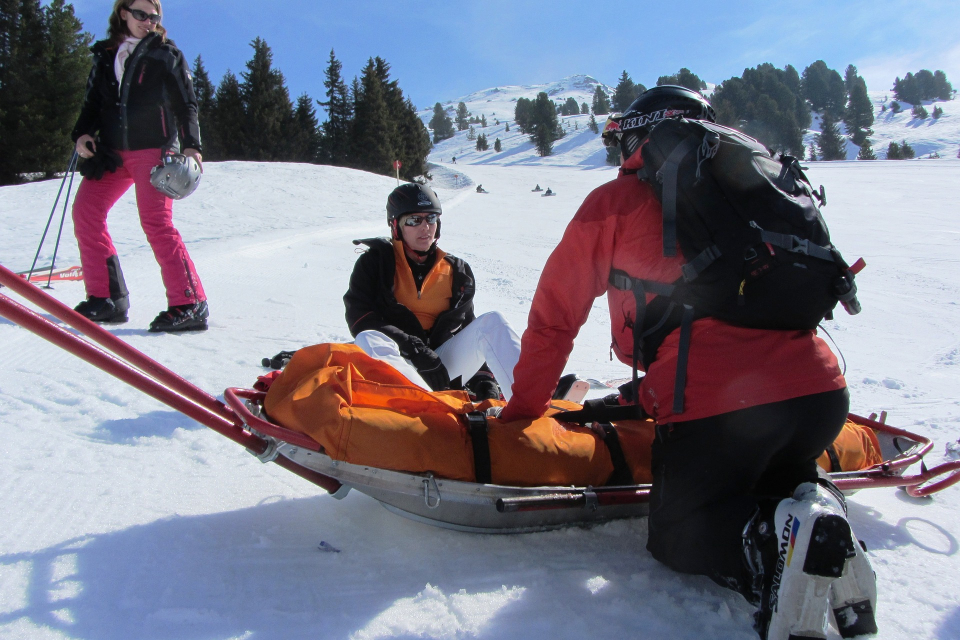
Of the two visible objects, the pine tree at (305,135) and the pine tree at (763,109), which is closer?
the pine tree at (305,135)

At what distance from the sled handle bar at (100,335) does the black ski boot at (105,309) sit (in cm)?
259

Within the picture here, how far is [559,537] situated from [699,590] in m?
0.44

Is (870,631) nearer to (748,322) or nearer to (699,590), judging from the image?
(699,590)

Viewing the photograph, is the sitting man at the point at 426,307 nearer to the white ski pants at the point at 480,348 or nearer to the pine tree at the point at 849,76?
the white ski pants at the point at 480,348

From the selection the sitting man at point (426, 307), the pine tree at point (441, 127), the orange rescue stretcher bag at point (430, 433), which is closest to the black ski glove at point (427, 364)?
the sitting man at point (426, 307)

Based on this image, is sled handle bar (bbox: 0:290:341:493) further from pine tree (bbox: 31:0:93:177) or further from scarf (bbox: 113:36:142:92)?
pine tree (bbox: 31:0:93:177)

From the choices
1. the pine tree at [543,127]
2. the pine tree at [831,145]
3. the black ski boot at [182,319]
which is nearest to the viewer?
the black ski boot at [182,319]

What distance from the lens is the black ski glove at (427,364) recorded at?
2.84m

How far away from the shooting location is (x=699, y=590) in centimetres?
166

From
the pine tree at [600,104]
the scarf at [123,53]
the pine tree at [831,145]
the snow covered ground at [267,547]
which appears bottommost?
the snow covered ground at [267,547]

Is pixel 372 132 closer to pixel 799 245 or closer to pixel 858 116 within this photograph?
pixel 799 245

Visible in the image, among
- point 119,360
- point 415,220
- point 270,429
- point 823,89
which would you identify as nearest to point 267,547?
point 270,429

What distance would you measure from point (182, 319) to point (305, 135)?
33685 mm

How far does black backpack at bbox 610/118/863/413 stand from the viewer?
1.55m
